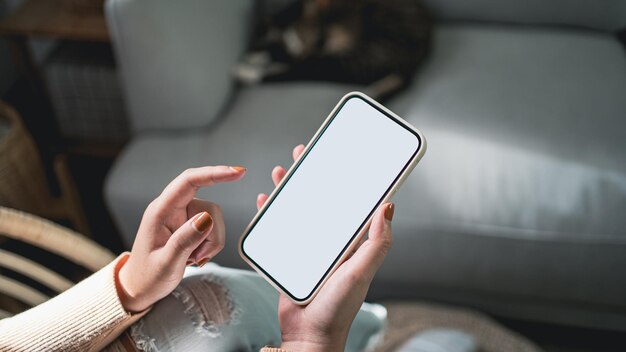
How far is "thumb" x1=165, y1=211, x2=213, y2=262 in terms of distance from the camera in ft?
1.55

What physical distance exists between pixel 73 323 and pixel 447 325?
71 cm

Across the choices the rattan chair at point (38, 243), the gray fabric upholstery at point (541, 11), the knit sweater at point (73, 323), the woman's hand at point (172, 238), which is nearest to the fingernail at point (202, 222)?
the woman's hand at point (172, 238)

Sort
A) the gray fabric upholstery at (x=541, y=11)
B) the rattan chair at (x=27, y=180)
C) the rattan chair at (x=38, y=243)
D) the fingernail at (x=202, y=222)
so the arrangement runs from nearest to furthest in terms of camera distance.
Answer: the fingernail at (x=202, y=222)
the rattan chair at (x=38, y=243)
the rattan chair at (x=27, y=180)
the gray fabric upholstery at (x=541, y=11)

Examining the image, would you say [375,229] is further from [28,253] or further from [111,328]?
[28,253]

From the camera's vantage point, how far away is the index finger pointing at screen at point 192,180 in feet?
1.58

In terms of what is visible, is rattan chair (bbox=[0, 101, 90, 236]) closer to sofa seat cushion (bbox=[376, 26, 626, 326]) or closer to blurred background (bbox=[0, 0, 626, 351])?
blurred background (bbox=[0, 0, 626, 351])

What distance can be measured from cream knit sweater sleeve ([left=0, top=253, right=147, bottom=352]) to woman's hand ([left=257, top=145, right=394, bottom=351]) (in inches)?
6.2

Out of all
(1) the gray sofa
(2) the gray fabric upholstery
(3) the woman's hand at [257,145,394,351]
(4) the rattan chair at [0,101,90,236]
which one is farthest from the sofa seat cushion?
(4) the rattan chair at [0,101,90,236]

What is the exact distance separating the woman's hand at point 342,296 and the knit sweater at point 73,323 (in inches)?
6.2

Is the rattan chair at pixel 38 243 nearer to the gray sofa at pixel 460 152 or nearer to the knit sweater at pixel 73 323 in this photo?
the knit sweater at pixel 73 323

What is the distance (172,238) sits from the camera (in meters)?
0.48

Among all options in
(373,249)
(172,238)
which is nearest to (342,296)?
(373,249)

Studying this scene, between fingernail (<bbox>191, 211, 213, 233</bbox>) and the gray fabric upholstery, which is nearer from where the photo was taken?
fingernail (<bbox>191, 211, 213, 233</bbox>)

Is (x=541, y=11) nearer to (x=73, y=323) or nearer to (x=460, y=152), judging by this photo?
(x=460, y=152)
